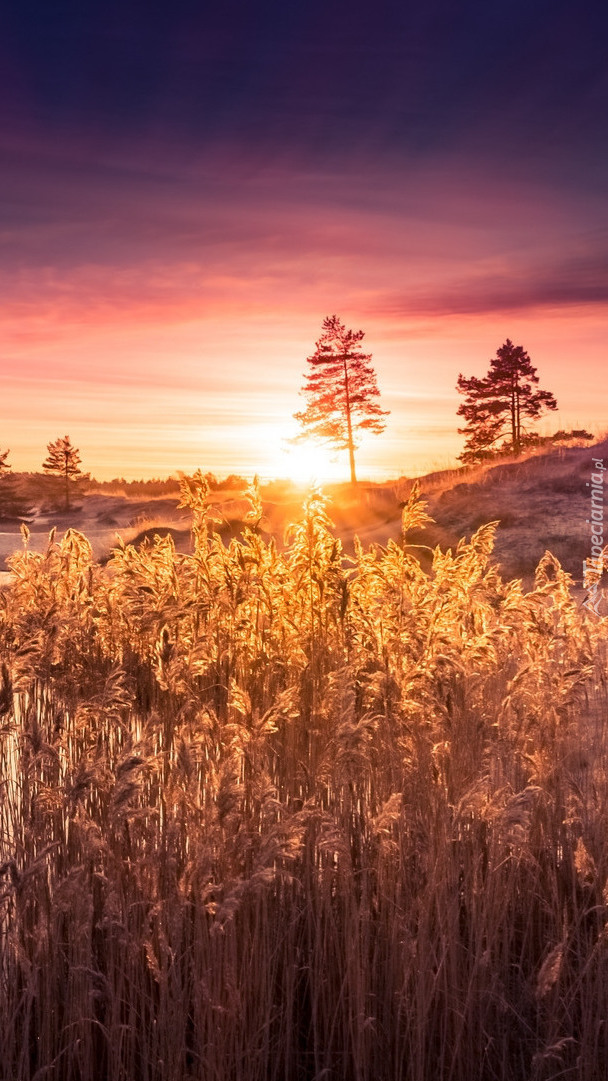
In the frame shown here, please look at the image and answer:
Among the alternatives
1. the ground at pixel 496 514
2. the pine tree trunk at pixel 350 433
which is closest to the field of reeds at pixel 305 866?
the ground at pixel 496 514

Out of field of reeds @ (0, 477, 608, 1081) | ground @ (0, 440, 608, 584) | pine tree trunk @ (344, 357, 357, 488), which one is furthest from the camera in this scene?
pine tree trunk @ (344, 357, 357, 488)

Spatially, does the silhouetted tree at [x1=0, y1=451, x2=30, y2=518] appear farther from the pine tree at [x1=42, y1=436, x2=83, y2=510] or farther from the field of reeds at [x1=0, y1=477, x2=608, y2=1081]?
the field of reeds at [x1=0, y1=477, x2=608, y2=1081]

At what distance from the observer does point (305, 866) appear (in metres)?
3.98

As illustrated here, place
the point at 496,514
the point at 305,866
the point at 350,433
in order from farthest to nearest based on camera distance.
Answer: the point at 350,433 < the point at 496,514 < the point at 305,866

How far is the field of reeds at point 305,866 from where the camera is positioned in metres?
3.28

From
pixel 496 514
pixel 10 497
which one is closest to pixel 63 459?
pixel 10 497

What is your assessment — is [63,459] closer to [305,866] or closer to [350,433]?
[350,433]

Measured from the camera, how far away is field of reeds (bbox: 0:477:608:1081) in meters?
3.28

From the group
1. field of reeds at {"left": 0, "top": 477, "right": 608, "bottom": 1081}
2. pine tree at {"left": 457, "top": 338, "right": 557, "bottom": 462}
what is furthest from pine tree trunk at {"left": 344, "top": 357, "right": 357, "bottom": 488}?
field of reeds at {"left": 0, "top": 477, "right": 608, "bottom": 1081}

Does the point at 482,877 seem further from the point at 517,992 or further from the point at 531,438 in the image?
the point at 531,438

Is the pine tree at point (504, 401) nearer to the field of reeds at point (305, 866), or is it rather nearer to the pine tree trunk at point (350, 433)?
the pine tree trunk at point (350, 433)

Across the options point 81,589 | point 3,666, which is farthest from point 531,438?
point 3,666

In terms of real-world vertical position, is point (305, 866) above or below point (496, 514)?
below

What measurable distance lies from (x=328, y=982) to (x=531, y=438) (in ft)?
147
